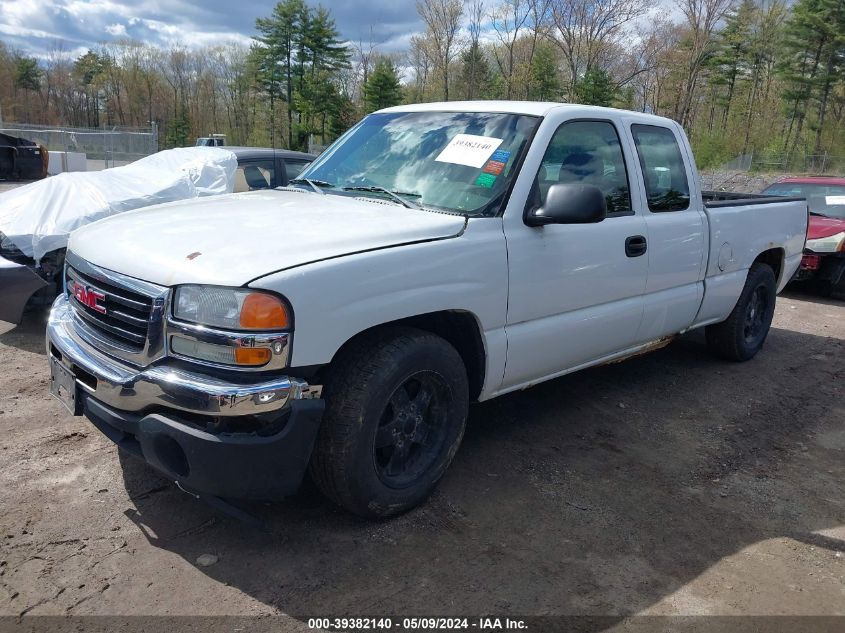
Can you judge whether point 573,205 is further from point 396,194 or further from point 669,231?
point 669,231

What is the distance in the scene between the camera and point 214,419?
2.65m

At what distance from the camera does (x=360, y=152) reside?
4.20 meters

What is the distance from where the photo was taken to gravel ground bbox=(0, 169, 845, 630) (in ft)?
8.86

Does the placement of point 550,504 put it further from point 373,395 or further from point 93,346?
point 93,346

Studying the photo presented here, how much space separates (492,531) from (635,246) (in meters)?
1.99

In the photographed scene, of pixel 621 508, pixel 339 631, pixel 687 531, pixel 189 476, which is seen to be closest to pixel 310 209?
pixel 189 476

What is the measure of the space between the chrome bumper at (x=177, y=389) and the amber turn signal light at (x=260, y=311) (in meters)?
0.20

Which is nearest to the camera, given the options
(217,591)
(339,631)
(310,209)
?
(339,631)

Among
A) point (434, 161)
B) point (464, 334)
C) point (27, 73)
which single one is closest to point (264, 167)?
point (434, 161)

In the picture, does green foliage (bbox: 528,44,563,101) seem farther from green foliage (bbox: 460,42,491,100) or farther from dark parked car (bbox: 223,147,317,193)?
dark parked car (bbox: 223,147,317,193)

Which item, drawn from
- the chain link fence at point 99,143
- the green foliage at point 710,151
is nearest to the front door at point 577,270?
the chain link fence at point 99,143

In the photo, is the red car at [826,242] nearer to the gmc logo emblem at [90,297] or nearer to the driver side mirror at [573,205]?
the driver side mirror at [573,205]

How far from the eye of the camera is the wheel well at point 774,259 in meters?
6.13

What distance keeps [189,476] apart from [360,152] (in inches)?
90.8
